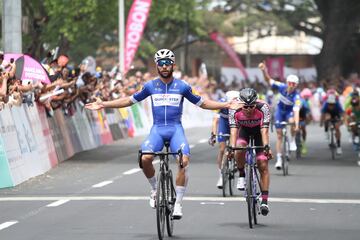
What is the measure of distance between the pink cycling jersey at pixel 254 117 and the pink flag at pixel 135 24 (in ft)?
83.0

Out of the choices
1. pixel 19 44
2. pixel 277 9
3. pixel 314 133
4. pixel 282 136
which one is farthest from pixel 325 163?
pixel 277 9

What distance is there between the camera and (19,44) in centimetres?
2611

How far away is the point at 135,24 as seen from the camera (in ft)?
136

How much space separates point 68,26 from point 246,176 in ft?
106

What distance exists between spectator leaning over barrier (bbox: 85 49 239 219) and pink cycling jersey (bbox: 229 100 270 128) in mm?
1144

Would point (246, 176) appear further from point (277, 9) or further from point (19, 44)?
point (277, 9)

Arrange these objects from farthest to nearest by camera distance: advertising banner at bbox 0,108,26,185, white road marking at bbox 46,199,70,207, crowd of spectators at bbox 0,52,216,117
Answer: crowd of spectators at bbox 0,52,216,117
advertising banner at bbox 0,108,26,185
white road marking at bbox 46,199,70,207

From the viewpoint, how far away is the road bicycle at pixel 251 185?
14798 millimetres

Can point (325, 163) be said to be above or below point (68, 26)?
below

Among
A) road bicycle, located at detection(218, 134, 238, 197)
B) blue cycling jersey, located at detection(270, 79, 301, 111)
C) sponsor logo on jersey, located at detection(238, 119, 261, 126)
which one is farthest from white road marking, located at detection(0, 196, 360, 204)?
blue cycling jersey, located at detection(270, 79, 301, 111)

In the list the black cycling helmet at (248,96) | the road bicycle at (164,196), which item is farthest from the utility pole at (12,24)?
the road bicycle at (164,196)

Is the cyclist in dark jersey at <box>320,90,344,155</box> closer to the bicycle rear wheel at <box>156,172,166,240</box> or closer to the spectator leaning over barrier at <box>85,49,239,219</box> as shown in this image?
the spectator leaning over barrier at <box>85,49,239,219</box>

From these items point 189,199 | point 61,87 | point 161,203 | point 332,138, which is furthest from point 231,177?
point 332,138

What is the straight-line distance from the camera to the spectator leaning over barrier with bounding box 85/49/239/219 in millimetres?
14070
